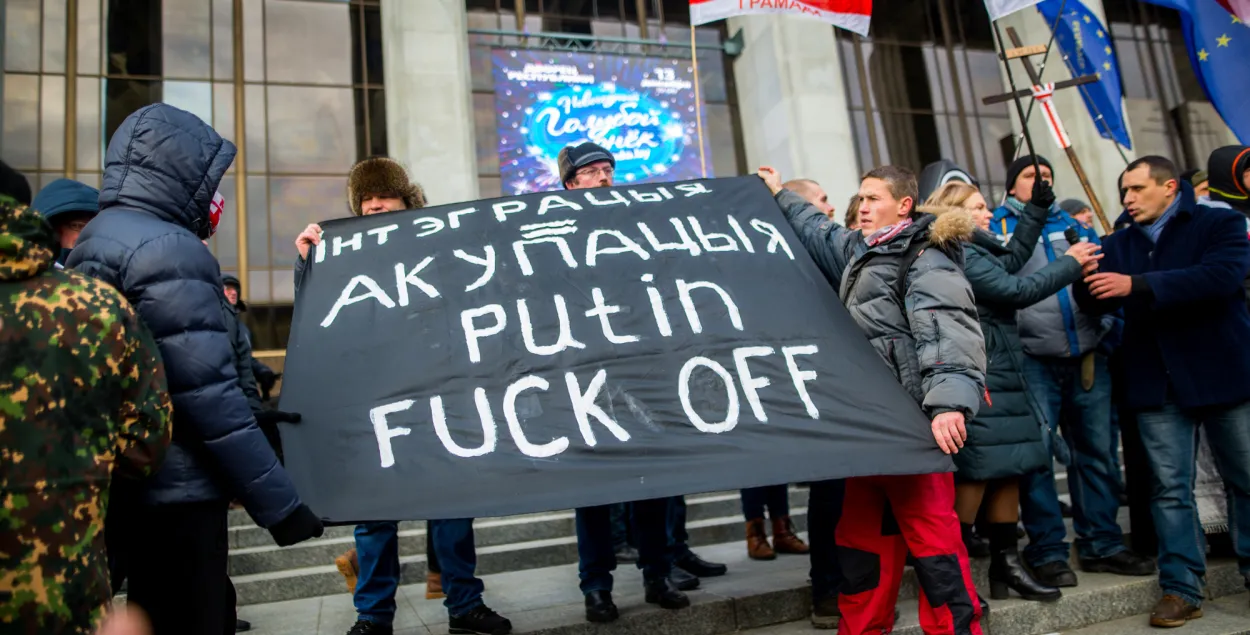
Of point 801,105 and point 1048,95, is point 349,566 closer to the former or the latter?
point 1048,95

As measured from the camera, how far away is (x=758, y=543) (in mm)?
5160

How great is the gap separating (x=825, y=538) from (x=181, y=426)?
8.85 feet

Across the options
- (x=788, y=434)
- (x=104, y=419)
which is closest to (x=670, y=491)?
(x=788, y=434)

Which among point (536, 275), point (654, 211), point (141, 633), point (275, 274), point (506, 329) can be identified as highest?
point (275, 274)

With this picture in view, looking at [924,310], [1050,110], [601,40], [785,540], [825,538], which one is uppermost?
[601,40]

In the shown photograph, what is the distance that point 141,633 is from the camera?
1.84 meters

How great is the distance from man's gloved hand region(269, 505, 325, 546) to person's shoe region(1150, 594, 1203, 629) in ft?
11.5

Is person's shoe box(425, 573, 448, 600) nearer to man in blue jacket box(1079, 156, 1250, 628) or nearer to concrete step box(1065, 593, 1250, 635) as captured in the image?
concrete step box(1065, 593, 1250, 635)

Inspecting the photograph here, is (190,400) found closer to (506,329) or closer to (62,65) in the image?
(506,329)

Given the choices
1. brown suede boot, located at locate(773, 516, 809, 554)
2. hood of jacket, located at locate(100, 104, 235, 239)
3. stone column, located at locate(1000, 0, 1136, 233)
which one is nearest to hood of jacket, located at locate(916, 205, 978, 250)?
hood of jacket, located at locate(100, 104, 235, 239)

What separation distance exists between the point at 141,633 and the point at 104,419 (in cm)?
47

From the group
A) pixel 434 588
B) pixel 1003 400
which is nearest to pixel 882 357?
pixel 1003 400

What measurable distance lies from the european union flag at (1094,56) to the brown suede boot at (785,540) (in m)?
4.30

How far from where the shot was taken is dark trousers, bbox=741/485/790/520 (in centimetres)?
515
